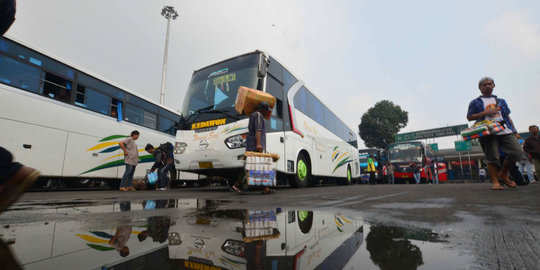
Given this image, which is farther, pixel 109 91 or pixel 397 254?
pixel 109 91

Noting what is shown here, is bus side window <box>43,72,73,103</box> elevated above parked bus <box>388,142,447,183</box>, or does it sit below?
above

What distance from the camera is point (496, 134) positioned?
151 inches

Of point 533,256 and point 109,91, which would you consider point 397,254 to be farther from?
point 109,91

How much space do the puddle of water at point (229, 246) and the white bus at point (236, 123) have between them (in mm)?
3974

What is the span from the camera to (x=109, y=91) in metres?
7.80

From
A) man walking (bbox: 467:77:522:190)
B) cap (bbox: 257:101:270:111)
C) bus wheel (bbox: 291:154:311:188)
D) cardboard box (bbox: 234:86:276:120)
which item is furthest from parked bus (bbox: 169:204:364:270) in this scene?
bus wheel (bbox: 291:154:311:188)

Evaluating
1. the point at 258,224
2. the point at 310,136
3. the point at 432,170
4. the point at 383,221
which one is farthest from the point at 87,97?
the point at 432,170

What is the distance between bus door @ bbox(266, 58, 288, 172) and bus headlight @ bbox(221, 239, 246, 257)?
4435mm

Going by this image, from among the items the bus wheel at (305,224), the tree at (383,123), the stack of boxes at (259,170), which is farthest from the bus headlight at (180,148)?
the tree at (383,123)

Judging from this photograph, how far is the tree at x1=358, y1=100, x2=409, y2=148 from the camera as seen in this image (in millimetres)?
A: 36875

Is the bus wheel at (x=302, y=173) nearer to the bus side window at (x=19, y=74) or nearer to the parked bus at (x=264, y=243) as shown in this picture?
the parked bus at (x=264, y=243)

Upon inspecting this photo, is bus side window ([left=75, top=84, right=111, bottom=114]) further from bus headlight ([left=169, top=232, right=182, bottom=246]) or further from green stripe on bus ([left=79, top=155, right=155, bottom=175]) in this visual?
bus headlight ([left=169, top=232, right=182, bottom=246])

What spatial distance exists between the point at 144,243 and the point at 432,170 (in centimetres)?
2047

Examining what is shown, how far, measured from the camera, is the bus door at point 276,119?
5.65 metres
